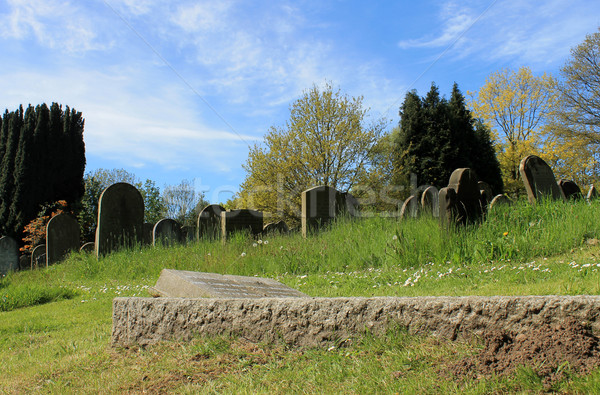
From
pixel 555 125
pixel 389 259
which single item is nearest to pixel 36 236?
pixel 389 259

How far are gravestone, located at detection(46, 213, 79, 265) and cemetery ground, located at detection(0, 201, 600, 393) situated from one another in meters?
3.20

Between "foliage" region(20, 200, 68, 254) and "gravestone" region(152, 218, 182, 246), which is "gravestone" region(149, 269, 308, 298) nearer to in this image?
"gravestone" region(152, 218, 182, 246)

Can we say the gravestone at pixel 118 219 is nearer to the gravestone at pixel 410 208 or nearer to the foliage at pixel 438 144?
the gravestone at pixel 410 208

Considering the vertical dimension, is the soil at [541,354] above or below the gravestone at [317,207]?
below

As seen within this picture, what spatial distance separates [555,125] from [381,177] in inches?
519

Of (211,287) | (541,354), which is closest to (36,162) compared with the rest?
(211,287)

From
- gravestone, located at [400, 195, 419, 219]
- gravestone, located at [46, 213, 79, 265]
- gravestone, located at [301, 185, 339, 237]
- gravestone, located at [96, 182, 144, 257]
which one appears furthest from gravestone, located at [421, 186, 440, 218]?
gravestone, located at [46, 213, 79, 265]

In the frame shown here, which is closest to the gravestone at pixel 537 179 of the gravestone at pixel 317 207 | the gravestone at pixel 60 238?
the gravestone at pixel 317 207

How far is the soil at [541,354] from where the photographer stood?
221 centimetres

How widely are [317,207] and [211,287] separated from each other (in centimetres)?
718

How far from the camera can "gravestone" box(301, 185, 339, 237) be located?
11.1m

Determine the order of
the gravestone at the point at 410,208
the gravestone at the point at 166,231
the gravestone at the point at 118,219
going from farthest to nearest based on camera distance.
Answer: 1. the gravestone at the point at 166,231
2. the gravestone at the point at 118,219
3. the gravestone at the point at 410,208

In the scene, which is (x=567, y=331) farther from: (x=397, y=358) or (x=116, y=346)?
(x=116, y=346)

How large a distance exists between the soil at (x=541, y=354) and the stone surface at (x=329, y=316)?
45 millimetres
